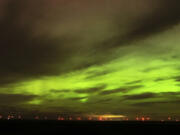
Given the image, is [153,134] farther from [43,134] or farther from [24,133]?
[24,133]

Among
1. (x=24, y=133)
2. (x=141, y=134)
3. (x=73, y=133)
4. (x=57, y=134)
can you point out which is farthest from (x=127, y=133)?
(x=24, y=133)

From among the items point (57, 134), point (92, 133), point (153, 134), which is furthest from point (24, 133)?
point (153, 134)

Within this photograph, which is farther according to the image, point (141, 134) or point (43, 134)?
point (141, 134)

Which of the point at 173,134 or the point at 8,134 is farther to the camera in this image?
the point at 173,134

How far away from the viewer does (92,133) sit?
74438 millimetres

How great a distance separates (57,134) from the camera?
70625mm

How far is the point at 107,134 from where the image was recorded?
7438 cm

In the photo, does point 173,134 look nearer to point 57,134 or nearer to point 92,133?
point 92,133

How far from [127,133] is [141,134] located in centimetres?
418

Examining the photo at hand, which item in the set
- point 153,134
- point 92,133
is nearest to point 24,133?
point 92,133

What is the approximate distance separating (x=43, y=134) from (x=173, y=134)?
1420 inches

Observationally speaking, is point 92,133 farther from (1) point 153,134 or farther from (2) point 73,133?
(1) point 153,134

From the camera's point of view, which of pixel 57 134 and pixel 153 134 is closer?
pixel 57 134

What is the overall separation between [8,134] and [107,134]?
2690 cm
